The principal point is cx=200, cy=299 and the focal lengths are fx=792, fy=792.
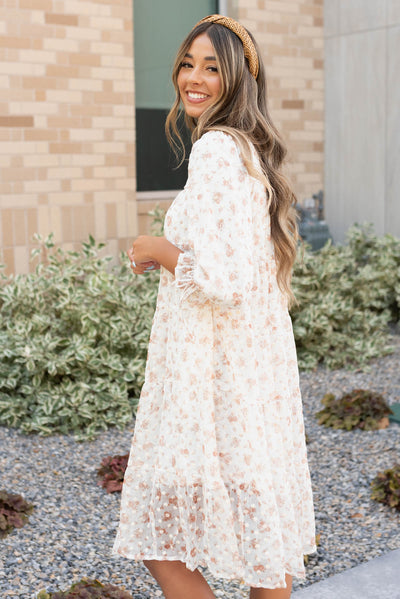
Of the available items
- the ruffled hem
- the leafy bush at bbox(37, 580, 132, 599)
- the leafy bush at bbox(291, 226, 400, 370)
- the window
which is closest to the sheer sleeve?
the ruffled hem

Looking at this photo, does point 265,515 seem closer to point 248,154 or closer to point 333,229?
point 248,154

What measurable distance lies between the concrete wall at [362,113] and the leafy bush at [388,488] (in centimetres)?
438

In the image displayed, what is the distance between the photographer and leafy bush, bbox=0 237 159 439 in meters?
4.61

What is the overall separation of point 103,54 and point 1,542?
168 inches

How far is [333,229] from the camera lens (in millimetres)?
8227

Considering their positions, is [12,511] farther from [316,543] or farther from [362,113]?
[362,113]

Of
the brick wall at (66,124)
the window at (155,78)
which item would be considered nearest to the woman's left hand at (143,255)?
the brick wall at (66,124)

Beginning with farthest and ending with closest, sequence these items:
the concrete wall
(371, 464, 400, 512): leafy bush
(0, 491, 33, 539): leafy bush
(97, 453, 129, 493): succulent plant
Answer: the concrete wall
(97, 453, 129, 493): succulent plant
(371, 464, 400, 512): leafy bush
(0, 491, 33, 539): leafy bush

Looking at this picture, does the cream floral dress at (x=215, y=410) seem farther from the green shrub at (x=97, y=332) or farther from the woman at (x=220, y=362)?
the green shrub at (x=97, y=332)

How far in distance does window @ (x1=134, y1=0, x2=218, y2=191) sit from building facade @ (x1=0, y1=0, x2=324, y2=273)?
0.01 m

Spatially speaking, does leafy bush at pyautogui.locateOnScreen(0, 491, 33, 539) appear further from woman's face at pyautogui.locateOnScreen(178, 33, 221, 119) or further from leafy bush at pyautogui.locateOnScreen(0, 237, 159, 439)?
woman's face at pyautogui.locateOnScreen(178, 33, 221, 119)

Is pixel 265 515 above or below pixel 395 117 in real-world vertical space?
below

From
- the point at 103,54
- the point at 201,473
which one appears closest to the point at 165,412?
the point at 201,473

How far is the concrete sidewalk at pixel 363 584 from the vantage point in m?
2.80
